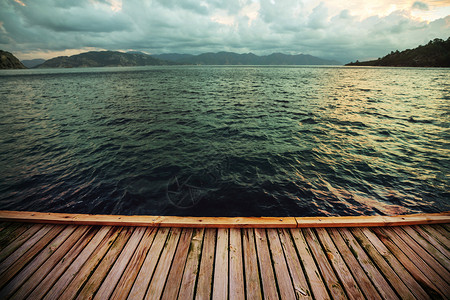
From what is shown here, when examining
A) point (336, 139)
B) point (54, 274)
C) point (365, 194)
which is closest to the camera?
point (54, 274)

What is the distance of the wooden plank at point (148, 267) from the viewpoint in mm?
3537

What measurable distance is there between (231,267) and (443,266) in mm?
4897

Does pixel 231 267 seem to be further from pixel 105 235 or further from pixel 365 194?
pixel 365 194

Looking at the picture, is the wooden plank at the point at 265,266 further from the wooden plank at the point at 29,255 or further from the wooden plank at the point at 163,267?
the wooden plank at the point at 29,255

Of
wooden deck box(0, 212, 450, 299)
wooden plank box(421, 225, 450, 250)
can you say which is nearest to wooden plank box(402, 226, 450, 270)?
wooden deck box(0, 212, 450, 299)

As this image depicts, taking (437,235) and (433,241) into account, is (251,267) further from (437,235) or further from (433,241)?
(437,235)

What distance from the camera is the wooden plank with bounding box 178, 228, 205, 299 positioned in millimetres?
3545

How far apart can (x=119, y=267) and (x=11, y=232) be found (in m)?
3.70

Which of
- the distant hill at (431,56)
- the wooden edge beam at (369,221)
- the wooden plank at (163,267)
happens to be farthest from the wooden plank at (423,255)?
the distant hill at (431,56)

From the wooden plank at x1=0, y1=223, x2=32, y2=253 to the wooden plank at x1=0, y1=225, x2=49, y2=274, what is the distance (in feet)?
0.52

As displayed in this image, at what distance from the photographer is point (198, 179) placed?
9.59 m

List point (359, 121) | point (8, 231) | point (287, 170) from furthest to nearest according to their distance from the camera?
point (359, 121)
point (287, 170)
point (8, 231)

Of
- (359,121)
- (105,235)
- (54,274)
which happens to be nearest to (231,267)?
(105,235)

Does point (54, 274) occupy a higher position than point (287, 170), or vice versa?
point (54, 274)
